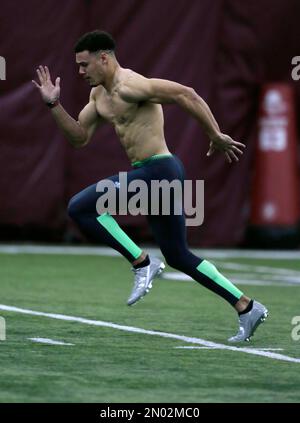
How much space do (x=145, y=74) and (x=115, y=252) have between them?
2284 mm

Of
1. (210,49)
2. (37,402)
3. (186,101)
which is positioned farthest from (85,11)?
(37,402)

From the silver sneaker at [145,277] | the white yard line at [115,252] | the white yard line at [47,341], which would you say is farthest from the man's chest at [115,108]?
the white yard line at [115,252]

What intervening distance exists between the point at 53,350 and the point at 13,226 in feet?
29.6

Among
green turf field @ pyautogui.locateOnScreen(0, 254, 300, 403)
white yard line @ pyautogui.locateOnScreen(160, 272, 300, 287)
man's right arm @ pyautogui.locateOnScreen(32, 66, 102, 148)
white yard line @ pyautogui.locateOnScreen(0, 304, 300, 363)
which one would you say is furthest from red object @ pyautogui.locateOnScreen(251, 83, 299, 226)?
man's right arm @ pyautogui.locateOnScreen(32, 66, 102, 148)

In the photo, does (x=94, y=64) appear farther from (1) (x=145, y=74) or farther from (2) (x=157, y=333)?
(1) (x=145, y=74)

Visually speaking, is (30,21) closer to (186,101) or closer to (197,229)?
(197,229)

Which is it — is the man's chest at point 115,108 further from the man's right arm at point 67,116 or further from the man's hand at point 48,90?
the man's hand at point 48,90

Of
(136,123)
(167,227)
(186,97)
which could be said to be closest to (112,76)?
(136,123)

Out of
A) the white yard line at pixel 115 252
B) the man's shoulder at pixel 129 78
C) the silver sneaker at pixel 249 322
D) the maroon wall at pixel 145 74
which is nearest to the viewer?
the silver sneaker at pixel 249 322

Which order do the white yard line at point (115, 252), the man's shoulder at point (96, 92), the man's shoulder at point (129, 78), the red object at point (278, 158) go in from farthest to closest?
the red object at point (278, 158) → the white yard line at point (115, 252) → the man's shoulder at point (96, 92) → the man's shoulder at point (129, 78)

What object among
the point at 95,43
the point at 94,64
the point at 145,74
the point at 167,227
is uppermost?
the point at 145,74

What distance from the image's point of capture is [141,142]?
8312mm

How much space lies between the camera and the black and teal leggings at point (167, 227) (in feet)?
26.6

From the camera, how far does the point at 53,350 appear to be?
24.6 feet
